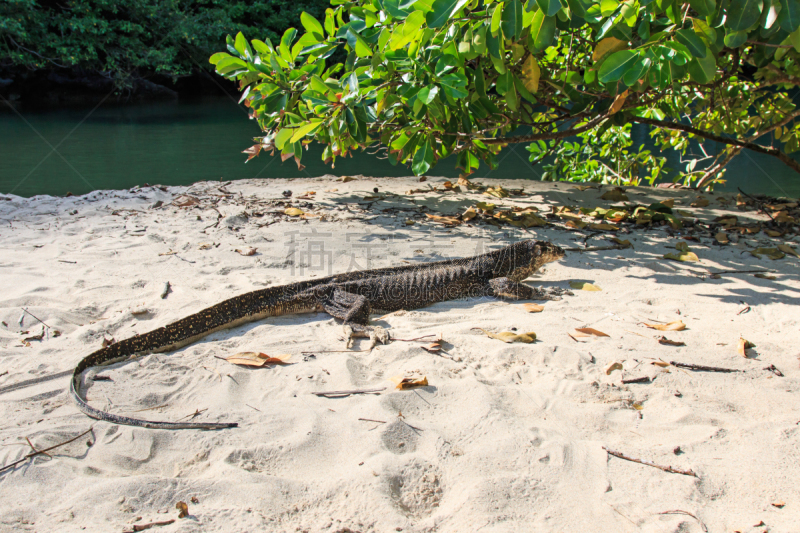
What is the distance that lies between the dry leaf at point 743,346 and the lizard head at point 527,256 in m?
1.96

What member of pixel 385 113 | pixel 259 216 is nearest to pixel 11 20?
pixel 259 216

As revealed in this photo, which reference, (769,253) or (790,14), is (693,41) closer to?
(790,14)

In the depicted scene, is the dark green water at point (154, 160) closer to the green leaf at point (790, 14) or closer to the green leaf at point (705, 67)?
the green leaf at point (705, 67)

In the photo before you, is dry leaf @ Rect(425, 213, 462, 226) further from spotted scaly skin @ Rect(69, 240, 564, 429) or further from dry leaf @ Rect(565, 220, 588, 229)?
spotted scaly skin @ Rect(69, 240, 564, 429)

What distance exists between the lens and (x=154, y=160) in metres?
13.4

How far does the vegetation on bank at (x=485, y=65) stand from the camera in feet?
8.52

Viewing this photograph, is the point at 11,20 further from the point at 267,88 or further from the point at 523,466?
the point at 523,466

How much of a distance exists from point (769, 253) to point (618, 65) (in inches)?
143

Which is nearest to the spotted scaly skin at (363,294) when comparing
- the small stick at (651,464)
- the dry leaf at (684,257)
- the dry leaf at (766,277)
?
the dry leaf at (684,257)

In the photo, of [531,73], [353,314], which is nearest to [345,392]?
[353,314]

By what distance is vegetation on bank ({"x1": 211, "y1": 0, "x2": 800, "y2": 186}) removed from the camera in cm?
260

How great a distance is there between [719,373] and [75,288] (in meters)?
4.94

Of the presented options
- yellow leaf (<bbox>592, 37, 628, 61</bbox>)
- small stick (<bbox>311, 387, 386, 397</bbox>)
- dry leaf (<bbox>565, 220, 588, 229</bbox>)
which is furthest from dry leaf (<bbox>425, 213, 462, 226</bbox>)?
small stick (<bbox>311, 387, 386, 397</bbox>)

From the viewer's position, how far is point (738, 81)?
666 cm
